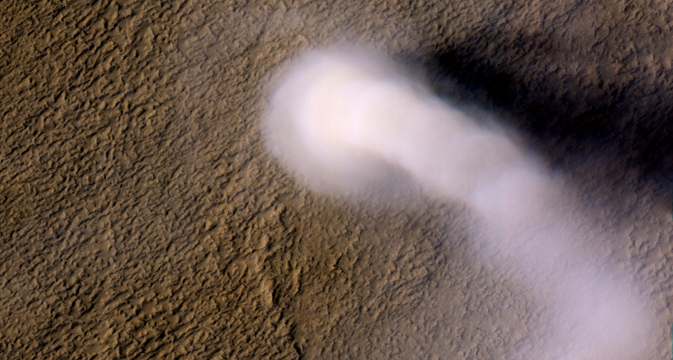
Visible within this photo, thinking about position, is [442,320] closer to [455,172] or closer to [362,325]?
[362,325]

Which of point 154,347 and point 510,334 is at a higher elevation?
point 510,334

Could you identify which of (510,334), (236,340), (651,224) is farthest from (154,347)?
(651,224)

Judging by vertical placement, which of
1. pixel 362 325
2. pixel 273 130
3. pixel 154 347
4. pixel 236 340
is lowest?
pixel 154 347

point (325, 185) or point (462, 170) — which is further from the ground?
point (462, 170)

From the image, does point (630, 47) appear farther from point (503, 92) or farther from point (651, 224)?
point (651, 224)
